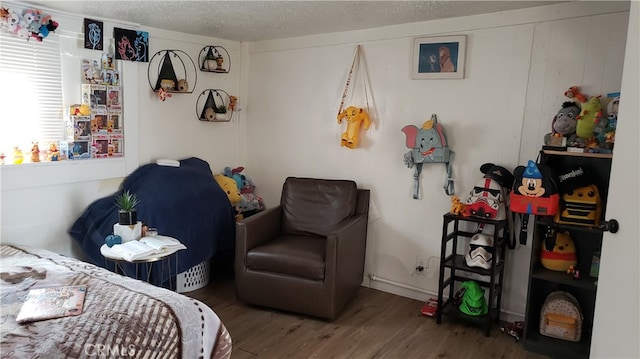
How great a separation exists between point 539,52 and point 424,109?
2.63 ft

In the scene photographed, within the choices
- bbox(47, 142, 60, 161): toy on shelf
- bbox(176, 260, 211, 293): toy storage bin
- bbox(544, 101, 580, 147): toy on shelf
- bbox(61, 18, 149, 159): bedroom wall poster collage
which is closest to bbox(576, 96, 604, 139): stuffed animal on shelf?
bbox(544, 101, 580, 147): toy on shelf

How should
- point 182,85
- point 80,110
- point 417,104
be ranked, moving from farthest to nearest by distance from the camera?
point 182,85
point 417,104
point 80,110

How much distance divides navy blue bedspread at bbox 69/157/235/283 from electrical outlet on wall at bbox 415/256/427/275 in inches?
54.9

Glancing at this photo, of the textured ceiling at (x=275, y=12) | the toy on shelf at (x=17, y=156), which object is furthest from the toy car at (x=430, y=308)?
the toy on shelf at (x=17, y=156)

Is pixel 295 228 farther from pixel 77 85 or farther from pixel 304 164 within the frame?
pixel 77 85

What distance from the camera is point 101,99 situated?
10.5 feet

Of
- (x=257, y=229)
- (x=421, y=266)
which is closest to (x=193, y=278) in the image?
(x=257, y=229)

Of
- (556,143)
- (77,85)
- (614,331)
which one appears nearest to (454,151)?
(556,143)

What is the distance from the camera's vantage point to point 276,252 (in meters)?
3.00

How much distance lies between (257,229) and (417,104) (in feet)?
4.72

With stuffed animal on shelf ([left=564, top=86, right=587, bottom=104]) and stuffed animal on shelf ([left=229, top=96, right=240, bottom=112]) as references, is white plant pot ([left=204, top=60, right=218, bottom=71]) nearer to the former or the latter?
stuffed animal on shelf ([left=229, top=96, right=240, bottom=112])

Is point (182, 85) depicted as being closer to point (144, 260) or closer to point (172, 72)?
point (172, 72)

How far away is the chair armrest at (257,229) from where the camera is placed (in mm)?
3066

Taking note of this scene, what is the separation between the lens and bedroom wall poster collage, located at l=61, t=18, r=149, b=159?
309cm
